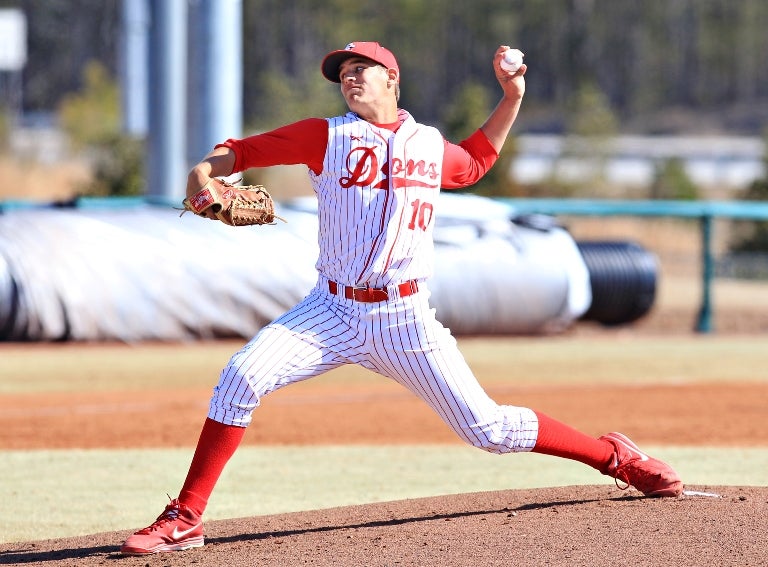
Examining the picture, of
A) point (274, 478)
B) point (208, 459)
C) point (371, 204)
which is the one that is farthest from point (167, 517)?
point (274, 478)

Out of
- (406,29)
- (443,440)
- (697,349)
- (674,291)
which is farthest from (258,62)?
(443,440)

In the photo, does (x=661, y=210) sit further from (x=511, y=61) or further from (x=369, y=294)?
(x=369, y=294)

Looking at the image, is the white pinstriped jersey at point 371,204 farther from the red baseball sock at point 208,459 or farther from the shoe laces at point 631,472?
the shoe laces at point 631,472

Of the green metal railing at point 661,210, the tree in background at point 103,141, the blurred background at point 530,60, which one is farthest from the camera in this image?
the blurred background at point 530,60

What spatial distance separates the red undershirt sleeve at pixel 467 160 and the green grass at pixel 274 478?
171 cm

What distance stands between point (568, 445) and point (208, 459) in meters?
1.33

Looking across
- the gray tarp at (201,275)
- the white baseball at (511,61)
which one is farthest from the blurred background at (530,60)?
the white baseball at (511,61)

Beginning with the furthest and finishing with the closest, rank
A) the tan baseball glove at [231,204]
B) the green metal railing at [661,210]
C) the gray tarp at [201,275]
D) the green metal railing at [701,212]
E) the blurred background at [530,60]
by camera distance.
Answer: the blurred background at [530,60] → the green metal railing at [701,212] → the green metal railing at [661,210] → the gray tarp at [201,275] → the tan baseball glove at [231,204]

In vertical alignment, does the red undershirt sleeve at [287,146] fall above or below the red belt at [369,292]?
above

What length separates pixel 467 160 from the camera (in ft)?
16.0

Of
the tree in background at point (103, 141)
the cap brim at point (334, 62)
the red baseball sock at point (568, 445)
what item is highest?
the cap brim at point (334, 62)

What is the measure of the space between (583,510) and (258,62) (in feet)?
253

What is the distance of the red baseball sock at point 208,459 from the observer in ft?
14.9

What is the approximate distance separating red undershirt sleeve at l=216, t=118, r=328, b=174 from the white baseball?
74 centimetres
